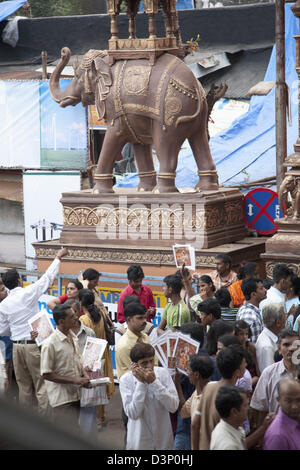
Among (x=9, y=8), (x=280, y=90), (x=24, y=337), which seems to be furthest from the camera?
(x=9, y=8)

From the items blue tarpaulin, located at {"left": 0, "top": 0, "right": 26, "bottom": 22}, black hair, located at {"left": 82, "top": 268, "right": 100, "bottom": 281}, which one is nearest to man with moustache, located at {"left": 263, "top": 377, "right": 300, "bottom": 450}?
black hair, located at {"left": 82, "top": 268, "right": 100, "bottom": 281}

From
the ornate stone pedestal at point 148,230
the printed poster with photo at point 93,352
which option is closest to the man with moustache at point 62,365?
the printed poster with photo at point 93,352

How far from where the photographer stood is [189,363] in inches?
172

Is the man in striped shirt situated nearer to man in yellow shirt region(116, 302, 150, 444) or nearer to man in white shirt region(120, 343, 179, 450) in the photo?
man in yellow shirt region(116, 302, 150, 444)

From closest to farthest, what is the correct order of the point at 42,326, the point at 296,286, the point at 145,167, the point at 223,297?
the point at 42,326 < the point at 223,297 < the point at 296,286 < the point at 145,167

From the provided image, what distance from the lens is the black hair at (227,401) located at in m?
3.46

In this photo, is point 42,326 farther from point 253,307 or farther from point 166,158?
point 166,158

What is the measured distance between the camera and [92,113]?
14.1m

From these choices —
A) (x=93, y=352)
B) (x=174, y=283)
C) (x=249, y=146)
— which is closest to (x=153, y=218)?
(x=249, y=146)

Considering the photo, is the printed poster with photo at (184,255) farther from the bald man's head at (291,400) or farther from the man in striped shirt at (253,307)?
the bald man's head at (291,400)

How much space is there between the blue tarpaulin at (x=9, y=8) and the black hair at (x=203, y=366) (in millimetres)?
13922

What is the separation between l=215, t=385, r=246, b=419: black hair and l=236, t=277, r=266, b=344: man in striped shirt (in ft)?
6.95

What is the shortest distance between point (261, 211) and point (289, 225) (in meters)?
1.55
